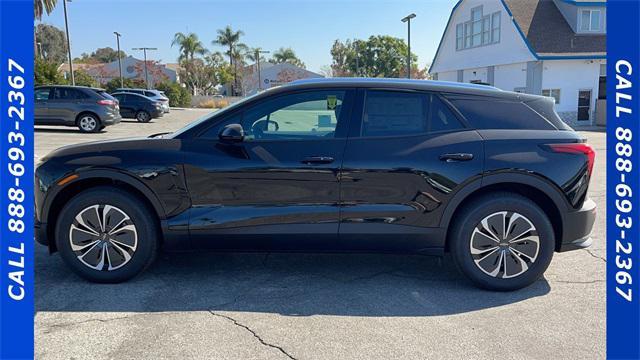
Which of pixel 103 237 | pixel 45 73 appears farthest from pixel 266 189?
pixel 45 73

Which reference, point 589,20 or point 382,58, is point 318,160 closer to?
point 589,20

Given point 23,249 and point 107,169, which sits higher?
point 107,169

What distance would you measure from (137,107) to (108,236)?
2201 cm

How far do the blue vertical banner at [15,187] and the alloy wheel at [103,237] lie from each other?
1.50m

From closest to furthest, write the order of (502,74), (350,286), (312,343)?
(312,343), (350,286), (502,74)

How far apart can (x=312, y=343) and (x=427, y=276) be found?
160cm

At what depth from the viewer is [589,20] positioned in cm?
2577

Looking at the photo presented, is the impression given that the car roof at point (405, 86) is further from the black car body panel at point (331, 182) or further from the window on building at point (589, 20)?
the window on building at point (589, 20)

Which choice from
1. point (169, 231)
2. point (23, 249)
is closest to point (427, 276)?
point (169, 231)

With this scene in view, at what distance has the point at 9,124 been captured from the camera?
243cm

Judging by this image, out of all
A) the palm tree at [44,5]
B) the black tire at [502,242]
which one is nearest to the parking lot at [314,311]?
the black tire at [502,242]

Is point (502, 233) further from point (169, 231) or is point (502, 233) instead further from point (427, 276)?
point (169, 231)

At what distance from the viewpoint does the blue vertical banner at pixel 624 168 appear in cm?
280

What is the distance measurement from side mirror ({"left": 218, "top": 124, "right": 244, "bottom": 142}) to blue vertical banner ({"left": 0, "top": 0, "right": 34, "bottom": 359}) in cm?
163
